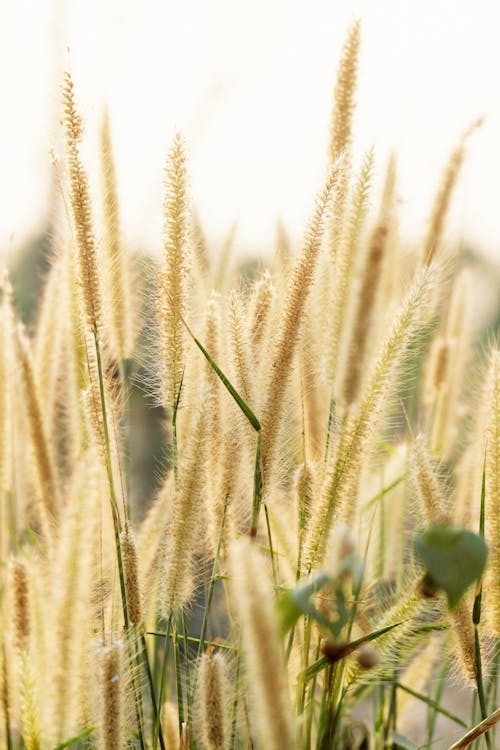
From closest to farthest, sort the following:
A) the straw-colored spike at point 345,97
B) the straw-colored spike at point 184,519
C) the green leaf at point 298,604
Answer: the green leaf at point 298,604, the straw-colored spike at point 184,519, the straw-colored spike at point 345,97

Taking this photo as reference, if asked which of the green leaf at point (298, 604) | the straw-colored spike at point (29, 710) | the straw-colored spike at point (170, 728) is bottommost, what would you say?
the straw-colored spike at point (170, 728)

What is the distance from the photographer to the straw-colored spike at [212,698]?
2.75ft

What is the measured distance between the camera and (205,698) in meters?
0.84

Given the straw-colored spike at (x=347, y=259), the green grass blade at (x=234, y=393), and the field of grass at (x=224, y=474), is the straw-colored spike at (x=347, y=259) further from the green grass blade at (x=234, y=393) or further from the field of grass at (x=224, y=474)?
the green grass blade at (x=234, y=393)

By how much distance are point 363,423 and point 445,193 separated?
0.68 meters

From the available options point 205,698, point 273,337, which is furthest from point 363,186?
point 205,698

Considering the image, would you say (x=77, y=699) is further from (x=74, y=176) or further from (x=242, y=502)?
(x=74, y=176)

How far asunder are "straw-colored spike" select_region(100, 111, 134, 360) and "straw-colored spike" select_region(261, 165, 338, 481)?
0.27m

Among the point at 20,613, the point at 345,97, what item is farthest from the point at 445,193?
the point at 20,613

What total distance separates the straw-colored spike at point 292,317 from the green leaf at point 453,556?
14.6 inches

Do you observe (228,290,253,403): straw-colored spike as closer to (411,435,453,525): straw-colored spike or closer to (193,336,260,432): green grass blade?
(193,336,260,432): green grass blade

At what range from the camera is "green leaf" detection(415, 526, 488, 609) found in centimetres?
58

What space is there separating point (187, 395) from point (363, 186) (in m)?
0.34

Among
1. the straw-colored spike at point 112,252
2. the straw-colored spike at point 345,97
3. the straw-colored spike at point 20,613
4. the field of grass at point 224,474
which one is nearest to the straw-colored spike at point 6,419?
the field of grass at point 224,474
